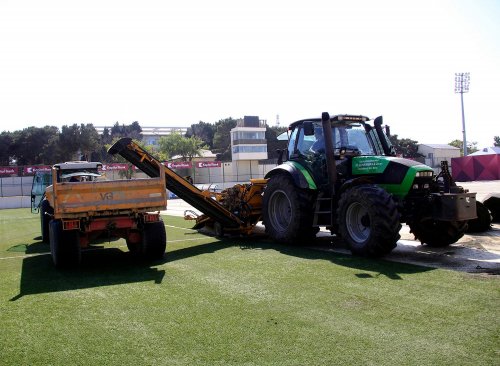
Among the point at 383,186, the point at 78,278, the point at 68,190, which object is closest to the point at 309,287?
the point at 383,186

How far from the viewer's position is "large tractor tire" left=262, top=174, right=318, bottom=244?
9.75 metres

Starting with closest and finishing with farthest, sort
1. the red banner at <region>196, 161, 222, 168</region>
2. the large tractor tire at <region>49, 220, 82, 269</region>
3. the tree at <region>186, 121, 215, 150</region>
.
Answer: the large tractor tire at <region>49, 220, 82, 269</region>, the red banner at <region>196, 161, 222, 168</region>, the tree at <region>186, 121, 215, 150</region>

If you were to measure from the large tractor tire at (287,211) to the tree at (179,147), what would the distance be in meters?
69.9

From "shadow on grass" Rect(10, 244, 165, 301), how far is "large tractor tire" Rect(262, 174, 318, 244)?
9.72ft

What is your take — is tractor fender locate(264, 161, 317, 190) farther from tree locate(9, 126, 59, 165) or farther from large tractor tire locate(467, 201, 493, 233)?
tree locate(9, 126, 59, 165)

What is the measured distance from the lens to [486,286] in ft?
19.4

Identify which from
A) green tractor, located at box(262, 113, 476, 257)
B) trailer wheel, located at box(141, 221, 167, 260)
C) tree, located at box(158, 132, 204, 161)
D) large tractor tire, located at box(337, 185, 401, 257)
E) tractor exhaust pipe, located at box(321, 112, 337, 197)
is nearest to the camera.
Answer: large tractor tire, located at box(337, 185, 401, 257)

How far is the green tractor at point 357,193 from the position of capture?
7.87 m

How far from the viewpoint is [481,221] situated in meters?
10.3

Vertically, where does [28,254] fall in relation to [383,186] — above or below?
below

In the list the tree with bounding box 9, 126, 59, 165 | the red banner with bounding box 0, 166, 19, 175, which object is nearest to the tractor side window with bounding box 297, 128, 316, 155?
the red banner with bounding box 0, 166, 19, 175

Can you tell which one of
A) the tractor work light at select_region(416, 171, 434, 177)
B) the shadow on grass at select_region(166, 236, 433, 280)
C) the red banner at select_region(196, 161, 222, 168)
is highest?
the red banner at select_region(196, 161, 222, 168)

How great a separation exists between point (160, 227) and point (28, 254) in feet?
12.1

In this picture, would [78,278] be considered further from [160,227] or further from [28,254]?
[28,254]
